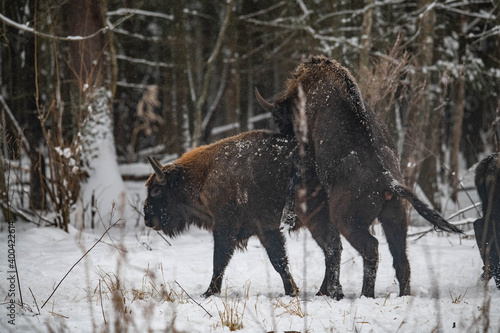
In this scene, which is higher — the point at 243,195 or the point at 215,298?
the point at 243,195

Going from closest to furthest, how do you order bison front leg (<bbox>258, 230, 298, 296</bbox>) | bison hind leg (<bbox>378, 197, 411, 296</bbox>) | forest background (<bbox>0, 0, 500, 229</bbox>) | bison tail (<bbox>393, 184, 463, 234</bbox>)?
bison tail (<bbox>393, 184, 463, 234</bbox>) → bison hind leg (<bbox>378, 197, 411, 296</bbox>) → bison front leg (<bbox>258, 230, 298, 296</bbox>) → forest background (<bbox>0, 0, 500, 229</bbox>)

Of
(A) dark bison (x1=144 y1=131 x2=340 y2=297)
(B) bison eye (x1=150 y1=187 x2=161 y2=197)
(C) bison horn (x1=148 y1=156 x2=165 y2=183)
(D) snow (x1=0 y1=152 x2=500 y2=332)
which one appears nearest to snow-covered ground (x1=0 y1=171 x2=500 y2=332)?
(D) snow (x1=0 y1=152 x2=500 y2=332)

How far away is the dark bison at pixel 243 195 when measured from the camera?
183 inches

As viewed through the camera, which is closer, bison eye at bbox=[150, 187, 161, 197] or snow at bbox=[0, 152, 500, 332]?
snow at bbox=[0, 152, 500, 332]

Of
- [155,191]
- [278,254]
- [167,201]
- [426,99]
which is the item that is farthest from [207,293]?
[426,99]

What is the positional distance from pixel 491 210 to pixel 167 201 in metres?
3.43

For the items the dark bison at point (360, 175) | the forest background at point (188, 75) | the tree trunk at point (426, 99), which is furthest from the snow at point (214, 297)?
the tree trunk at point (426, 99)

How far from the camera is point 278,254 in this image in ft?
15.8

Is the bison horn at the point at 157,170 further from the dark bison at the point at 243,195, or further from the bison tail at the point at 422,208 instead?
the bison tail at the point at 422,208

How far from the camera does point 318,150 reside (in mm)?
4414

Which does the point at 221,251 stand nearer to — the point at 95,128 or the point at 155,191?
the point at 155,191

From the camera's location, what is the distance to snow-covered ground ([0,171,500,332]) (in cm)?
310

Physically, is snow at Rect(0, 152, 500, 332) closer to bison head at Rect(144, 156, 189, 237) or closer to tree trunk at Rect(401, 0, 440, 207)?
bison head at Rect(144, 156, 189, 237)

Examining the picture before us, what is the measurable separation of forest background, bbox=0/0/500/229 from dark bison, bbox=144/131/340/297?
89 cm
